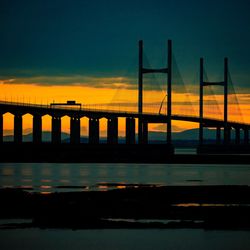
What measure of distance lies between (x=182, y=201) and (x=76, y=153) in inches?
2004

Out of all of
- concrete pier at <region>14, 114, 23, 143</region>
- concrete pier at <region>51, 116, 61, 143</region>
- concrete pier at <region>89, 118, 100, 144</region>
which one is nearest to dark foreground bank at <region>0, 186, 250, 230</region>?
concrete pier at <region>14, 114, 23, 143</region>

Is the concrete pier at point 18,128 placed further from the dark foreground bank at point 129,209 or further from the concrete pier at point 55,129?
the dark foreground bank at point 129,209

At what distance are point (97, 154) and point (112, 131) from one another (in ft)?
40.9

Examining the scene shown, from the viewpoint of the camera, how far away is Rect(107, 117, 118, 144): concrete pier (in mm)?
89750

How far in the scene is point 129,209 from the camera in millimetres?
24641

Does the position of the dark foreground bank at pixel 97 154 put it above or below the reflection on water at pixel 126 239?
below

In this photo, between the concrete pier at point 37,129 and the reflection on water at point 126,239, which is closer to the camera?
the reflection on water at point 126,239

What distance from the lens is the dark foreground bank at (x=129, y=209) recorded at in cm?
2170

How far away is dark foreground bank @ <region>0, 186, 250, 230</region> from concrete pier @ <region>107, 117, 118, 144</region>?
58089 millimetres

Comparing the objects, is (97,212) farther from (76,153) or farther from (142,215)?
(76,153)

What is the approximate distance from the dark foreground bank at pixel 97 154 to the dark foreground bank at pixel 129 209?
139 feet

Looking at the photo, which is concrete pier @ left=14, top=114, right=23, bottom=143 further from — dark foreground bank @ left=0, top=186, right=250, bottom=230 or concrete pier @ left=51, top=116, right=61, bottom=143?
dark foreground bank @ left=0, top=186, right=250, bottom=230

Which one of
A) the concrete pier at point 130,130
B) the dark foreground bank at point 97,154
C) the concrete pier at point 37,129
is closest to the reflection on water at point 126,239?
the dark foreground bank at point 97,154

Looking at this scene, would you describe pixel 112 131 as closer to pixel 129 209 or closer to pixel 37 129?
pixel 37 129
